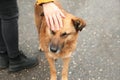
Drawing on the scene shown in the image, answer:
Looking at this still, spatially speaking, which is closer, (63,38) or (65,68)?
(63,38)

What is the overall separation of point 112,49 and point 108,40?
8.4 inches

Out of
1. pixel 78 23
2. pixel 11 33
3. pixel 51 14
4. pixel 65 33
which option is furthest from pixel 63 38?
pixel 11 33

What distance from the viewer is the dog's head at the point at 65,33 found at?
115 inches

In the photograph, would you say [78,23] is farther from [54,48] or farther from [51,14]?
[51,14]

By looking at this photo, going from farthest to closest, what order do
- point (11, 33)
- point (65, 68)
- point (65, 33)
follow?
point (65, 68), point (11, 33), point (65, 33)

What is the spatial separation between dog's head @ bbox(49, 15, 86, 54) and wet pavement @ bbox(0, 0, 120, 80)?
73 centimetres

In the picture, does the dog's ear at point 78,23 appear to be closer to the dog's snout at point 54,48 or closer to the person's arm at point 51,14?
the dog's snout at point 54,48

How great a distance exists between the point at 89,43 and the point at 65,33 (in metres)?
1.28

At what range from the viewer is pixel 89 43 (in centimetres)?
418

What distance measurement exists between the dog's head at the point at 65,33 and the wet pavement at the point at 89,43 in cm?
73

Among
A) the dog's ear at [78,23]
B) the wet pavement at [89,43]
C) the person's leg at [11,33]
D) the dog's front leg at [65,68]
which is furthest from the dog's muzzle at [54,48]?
the wet pavement at [89,43]

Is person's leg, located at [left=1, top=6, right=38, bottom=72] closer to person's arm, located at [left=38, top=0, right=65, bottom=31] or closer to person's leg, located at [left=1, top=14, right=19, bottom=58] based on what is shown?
person's leg, located at [left=1, top=14, right=19, bottom=58]

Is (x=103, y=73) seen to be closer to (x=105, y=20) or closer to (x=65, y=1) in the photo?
(x=105, y=20)

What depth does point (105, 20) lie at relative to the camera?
4.69 metres
